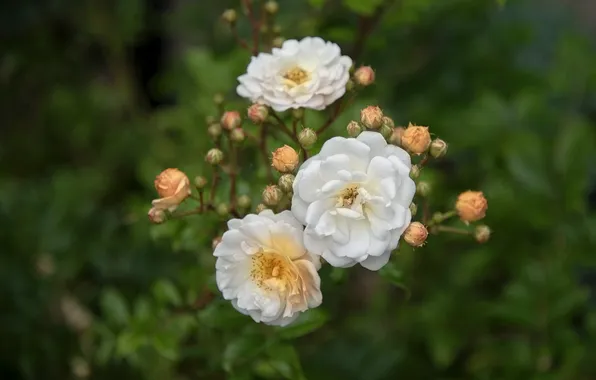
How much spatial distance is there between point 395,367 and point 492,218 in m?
0.33

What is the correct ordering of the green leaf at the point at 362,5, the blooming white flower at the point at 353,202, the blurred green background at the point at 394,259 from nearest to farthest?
1. the blooming white flower at the point at 353,202
2. the green leaf at the point at 362,5
3. the blurred green background at the point at 394,259

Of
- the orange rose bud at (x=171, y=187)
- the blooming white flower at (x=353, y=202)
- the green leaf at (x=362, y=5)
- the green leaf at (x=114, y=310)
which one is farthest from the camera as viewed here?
the green leaf at (x=114, y=310)

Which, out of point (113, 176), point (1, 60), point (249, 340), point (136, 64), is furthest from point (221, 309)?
point (136, 64)

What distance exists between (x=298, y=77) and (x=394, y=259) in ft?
0.96

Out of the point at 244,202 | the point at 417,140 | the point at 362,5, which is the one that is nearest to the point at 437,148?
the point at 417,140

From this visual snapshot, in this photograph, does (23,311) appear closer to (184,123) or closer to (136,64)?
(184,123)

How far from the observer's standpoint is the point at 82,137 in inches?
78.0

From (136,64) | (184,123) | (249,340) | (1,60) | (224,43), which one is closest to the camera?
(249,340)

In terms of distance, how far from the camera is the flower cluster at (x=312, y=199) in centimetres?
74

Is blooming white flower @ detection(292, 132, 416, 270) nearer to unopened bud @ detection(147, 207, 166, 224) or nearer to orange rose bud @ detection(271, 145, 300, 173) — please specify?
orange rose bud @ detection(271, 145, 300, 173)

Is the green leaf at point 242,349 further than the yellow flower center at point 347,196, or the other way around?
the green leaf at point 242,349

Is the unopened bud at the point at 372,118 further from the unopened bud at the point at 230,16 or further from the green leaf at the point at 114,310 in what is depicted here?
the green leaf at the point at 114,310

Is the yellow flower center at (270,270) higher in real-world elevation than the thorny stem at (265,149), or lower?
higher

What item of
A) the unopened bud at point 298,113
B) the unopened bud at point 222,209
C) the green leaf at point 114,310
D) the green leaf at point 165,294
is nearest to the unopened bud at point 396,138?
the unopened bud at point 298,113
